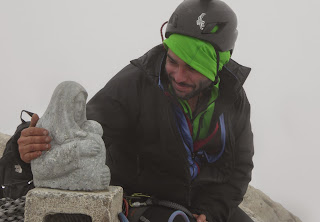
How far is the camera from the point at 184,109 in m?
3.70

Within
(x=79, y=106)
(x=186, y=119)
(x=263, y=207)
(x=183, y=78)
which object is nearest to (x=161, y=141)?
(x=186, y=119)

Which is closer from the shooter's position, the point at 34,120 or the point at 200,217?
the point at 34,120

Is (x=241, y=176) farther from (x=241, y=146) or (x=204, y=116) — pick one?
(x=204, y=116)

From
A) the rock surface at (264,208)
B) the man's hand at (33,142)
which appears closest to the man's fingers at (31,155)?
the man's hand at (33,142)

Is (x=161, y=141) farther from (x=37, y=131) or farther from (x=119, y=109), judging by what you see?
(x=37, y=131)

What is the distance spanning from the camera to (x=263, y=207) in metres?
7.48

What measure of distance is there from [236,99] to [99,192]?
158 centimetres

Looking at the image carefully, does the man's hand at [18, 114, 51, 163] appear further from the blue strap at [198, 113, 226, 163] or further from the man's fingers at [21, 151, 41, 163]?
the blue strap at [198, 113, 226, 163]

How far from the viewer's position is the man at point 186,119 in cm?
347

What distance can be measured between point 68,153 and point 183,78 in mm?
1120

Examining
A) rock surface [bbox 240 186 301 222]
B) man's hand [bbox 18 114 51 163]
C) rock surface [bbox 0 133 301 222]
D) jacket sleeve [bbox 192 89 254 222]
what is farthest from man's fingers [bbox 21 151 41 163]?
rock surface [bbox 240 186 301 222]

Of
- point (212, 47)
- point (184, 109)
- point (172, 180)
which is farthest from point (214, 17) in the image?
point (172, 180)

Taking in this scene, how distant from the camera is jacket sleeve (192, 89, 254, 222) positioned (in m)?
4.05

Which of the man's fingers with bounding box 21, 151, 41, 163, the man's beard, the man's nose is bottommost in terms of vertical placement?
the man's fingers with bounding box 21, 151, 41, 163
